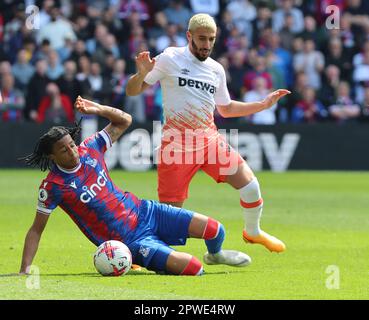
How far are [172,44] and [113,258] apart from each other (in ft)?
54.3

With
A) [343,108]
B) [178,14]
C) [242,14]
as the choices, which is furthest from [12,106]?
[343,108]

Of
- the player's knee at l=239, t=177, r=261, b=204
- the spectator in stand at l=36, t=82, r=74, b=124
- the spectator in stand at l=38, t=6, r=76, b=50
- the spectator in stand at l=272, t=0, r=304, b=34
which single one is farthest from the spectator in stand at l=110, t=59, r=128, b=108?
the player's knee at l=239, t=177, r=261, b=204

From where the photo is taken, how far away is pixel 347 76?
27547 mm

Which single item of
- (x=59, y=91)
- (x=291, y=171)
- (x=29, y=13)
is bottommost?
(x=291, y=171)

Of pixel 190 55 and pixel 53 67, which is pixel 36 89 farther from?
pixel 190 55

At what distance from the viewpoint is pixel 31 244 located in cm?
995

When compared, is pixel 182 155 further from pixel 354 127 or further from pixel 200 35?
pixel 354 127

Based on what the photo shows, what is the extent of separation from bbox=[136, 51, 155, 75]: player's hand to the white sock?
5.48 feet

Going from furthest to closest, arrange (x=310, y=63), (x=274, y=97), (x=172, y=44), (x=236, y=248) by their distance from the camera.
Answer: (x=310, y=63) < (x=172, y=44) < (x=236, y=248) < (x=274, y=97)

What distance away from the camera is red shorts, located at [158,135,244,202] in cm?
1141

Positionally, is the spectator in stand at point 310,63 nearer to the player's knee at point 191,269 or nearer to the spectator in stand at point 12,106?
the spectator in stand at point 12,106

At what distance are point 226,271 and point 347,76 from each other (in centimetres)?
1743

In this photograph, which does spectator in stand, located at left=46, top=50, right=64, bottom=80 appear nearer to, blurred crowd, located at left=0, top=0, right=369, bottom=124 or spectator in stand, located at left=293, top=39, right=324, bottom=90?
blurred crowd, located at left=0, top=0, right=369, bottom=124
